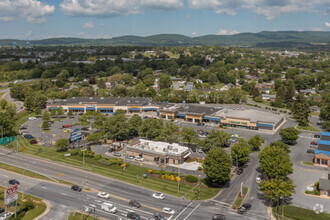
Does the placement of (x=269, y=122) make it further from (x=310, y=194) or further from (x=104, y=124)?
(x=104, y=124)

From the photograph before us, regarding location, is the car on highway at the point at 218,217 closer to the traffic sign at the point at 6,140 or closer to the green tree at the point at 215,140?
the green tree at the point at 215,140

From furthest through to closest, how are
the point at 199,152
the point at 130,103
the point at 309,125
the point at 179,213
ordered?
the point at 130,103, the point at 309,125, the point at 199,152, the point at 179,213

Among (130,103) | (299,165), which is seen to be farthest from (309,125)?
(130,103)

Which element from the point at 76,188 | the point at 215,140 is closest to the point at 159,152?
the point at 215,140

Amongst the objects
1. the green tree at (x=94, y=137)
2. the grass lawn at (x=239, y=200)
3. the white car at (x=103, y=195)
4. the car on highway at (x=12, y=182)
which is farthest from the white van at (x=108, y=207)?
the green tree at (x=94, y=137)

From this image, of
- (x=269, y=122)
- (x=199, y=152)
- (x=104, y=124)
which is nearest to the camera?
(x=199, y=152)

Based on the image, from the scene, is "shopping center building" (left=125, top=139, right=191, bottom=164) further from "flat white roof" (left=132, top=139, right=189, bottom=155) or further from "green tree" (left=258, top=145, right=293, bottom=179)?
"green tree" (left=258, top=145, right=293, bottom=179)

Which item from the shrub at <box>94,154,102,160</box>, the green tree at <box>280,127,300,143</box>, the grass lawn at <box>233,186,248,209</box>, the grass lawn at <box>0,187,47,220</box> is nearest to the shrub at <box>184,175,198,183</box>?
the grass lawn at <box>233,186,248,209</box>
